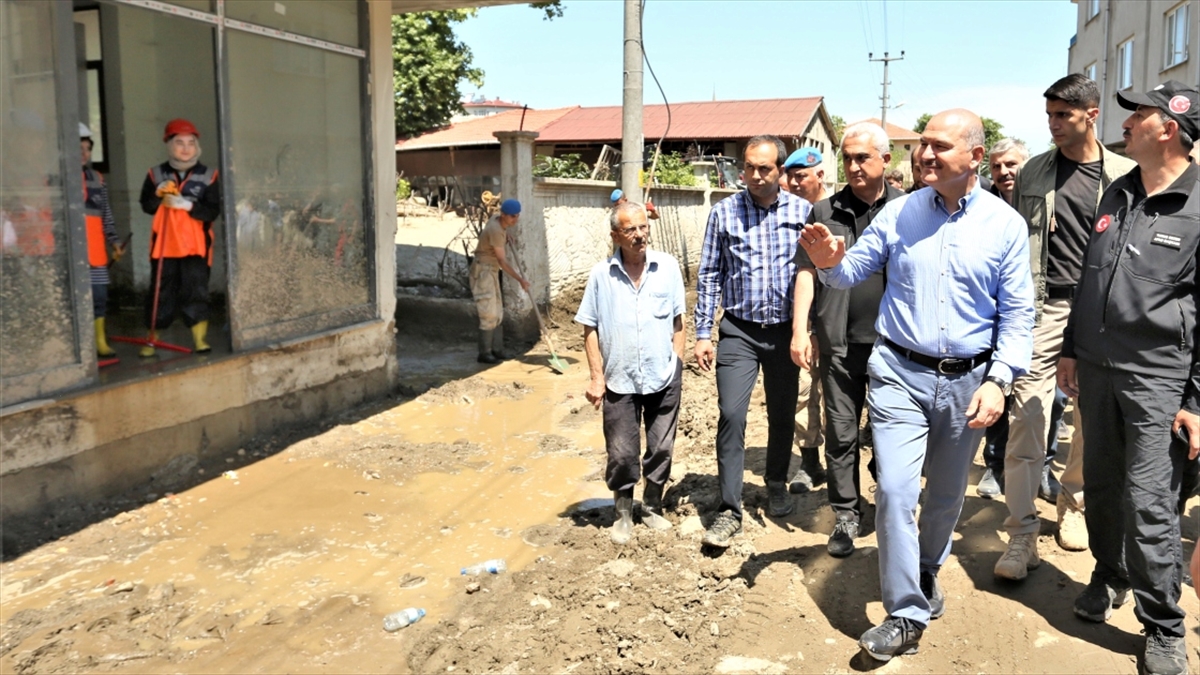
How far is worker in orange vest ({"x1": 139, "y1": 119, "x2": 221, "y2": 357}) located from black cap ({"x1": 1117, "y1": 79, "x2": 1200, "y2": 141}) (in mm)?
5668

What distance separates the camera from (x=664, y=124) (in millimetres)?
31625

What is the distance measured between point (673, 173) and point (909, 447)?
15.3 m

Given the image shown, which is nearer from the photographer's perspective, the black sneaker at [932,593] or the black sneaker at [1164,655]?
the black sneaker at [1164,655]

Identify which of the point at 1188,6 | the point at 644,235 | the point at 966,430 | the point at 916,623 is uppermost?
the point at 1188,6

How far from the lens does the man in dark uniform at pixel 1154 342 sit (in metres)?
3.21

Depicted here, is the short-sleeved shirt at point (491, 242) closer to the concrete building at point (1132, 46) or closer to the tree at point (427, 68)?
the concrete building at point (1132, 46)

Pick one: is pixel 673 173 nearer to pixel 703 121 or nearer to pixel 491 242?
pixel 491 242

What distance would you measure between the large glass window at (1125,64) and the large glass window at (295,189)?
20238 millimetres

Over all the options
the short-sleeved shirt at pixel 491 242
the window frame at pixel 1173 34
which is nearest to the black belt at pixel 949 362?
the short-sleeved shirt at pixel 491 242

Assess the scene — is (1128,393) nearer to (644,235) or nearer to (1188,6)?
(644,235)

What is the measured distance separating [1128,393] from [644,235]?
225 centimetres

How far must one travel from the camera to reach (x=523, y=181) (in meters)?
10.6

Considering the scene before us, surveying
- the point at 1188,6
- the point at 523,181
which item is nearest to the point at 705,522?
the point at 523,181

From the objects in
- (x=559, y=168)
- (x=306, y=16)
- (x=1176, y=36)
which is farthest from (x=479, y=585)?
(x=1176, y=36)
